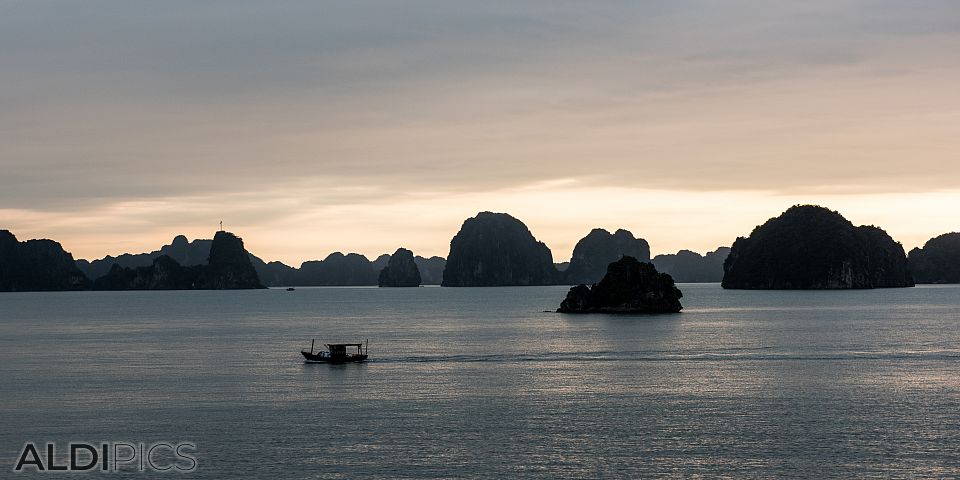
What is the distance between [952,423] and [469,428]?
34.2 meters

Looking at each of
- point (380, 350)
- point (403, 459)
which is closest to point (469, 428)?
point (403, 459)

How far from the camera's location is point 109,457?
64.5m

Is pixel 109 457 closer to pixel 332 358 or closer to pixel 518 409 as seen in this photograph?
pixel 518 409

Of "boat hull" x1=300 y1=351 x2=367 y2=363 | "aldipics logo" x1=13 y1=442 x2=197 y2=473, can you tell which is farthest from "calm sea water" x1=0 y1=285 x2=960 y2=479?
"boat hull" x1=300 y1=351 x2=367 y2=363

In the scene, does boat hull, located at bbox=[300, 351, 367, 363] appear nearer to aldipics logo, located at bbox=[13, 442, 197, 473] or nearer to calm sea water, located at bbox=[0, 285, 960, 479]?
calm sea water, located at bbox=[0, 285, 960, 479]

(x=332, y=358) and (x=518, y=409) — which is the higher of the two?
(x=332, y=358)

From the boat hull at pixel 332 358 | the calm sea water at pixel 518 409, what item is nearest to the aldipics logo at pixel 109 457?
the calm sea water at pixel 518 409

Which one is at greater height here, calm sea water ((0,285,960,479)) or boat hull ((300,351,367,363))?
boat hull ((300,351,367,363))

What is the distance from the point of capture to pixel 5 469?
200ft

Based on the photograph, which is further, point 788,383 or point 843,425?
point 788,383

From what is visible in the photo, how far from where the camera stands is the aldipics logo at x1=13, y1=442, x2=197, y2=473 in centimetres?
6150

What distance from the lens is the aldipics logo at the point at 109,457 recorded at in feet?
202

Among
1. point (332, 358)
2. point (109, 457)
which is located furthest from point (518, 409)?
point (332, 358)

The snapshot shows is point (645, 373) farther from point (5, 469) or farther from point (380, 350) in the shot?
point (5, 469)
